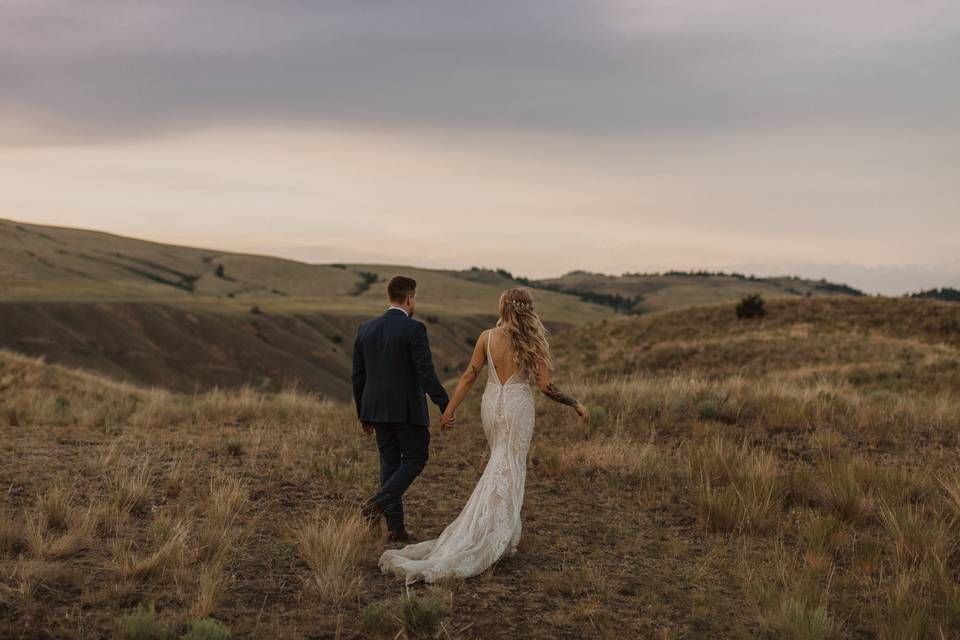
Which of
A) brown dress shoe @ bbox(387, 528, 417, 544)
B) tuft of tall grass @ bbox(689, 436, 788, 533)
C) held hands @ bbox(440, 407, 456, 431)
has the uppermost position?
held hands @ bbox(440, 407, 456, 431)

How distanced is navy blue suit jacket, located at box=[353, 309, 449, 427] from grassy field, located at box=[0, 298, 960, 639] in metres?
0.99

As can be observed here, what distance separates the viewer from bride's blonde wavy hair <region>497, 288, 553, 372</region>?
21.0 feet

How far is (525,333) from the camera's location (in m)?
6.43

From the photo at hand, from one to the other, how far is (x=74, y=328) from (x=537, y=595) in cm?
6947

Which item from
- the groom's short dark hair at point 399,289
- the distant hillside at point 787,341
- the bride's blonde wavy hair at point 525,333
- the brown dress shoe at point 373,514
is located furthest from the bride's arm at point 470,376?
the distant hillside at point 787,341

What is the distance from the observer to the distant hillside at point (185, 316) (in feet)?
205

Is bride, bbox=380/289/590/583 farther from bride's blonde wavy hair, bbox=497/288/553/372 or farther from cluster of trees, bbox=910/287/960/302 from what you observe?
cluster of trees, bbox=910/287/960/302

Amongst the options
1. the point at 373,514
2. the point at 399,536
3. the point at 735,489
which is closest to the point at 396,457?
the point at 373,514

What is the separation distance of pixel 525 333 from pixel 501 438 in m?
0.93

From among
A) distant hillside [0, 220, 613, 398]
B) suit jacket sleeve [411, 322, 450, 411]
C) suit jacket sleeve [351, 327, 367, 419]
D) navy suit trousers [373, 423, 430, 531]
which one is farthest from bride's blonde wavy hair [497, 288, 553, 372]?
distant hillside [0, 220, 613, 398]

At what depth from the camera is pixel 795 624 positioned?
16.3 feet

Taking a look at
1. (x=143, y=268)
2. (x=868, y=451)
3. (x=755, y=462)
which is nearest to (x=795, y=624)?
(x=755, y=462)

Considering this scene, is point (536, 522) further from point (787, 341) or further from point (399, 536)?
point (787, 341)

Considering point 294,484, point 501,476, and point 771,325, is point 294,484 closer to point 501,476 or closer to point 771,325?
point 501,476
